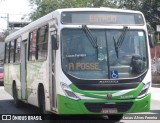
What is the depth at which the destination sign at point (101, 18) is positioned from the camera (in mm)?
10711

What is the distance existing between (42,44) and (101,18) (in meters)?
2.00

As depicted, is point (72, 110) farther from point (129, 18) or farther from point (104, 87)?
point (129, 18)

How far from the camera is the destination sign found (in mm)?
10711

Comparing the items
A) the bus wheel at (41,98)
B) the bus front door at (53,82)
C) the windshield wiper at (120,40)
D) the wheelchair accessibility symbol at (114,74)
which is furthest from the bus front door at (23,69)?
the wheelchair accessibility symbol at (114,74)

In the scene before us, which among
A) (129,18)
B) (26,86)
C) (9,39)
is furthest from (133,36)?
(9,39)

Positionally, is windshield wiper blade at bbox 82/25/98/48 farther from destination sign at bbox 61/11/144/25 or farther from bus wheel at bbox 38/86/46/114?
bus wheel at bbox 38/86/46/114

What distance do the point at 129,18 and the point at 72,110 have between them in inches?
110

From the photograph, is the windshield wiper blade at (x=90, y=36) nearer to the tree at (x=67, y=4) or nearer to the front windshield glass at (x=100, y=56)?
the front windshield glass at (x=100, y=56)

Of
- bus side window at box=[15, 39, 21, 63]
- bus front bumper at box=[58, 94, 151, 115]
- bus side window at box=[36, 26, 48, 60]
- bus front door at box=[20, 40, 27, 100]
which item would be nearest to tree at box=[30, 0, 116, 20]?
bus side window at box=[15, 39, 21, 63]

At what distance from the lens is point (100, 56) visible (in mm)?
10500

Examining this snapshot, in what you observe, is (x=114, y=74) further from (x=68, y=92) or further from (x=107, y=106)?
(x=68, y=92)

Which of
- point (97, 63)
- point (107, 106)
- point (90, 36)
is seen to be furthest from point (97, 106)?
point (90, 36)

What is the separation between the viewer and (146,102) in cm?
1064

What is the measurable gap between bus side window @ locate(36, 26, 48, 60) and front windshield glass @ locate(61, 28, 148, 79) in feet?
3.97
